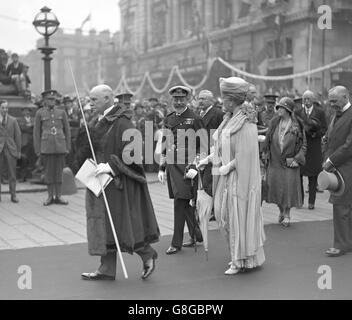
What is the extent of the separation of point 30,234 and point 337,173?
4.02 metres

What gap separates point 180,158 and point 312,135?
441 centimetres

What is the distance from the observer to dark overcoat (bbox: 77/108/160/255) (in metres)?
5.68

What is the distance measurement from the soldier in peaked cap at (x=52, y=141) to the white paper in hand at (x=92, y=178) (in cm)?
509

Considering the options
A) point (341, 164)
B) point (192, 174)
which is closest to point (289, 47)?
point (341, 164)

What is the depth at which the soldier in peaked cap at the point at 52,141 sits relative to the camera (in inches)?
423

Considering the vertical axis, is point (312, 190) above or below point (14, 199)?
above

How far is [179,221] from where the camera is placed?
7227mm

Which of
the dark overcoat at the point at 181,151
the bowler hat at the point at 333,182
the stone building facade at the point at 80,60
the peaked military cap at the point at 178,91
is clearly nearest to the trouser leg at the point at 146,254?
the dark overcoat at the point at 181,151

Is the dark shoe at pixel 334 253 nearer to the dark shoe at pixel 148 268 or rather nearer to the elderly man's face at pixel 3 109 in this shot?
the dark shoe at pixel 148 268

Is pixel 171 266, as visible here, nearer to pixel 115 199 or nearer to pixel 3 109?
pixel 115 199

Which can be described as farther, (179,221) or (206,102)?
(206,102)

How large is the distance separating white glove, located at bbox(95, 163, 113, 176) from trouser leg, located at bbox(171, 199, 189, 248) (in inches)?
69.5

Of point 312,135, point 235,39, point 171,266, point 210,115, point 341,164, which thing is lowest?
point 171,266
